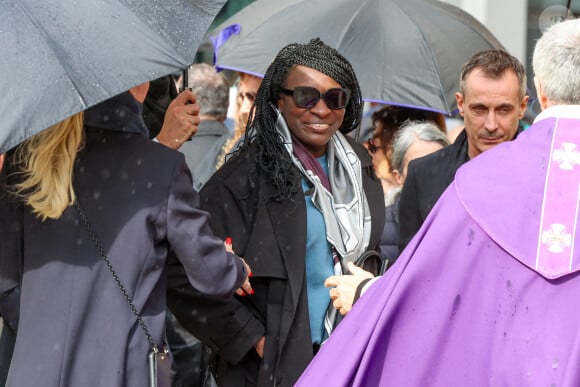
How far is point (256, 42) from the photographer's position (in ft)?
21.3

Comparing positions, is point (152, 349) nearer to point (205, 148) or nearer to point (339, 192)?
point (339, 192)

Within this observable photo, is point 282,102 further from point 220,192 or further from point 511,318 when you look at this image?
point 511,318

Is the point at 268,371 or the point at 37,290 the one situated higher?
the point at 37,290

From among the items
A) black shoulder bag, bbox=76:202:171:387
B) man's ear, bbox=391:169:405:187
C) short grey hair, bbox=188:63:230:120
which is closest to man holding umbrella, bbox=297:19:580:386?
black shoulder bag, bbox=76:202:171:387

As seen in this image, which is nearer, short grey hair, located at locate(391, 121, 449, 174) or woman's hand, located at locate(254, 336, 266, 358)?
woman's hand, located at locate(254, 336, 266, 358)

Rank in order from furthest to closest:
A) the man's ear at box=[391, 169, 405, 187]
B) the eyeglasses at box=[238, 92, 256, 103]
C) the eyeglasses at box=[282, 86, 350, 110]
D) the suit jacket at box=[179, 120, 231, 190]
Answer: the man's ear at box=[391, 169, 405, 187] → the eyeglasses at box=[238, 92, 256, 103] → the suit jacket at box=[179, 120, 231, 190] → the eyeglasses at box=[282, 86, 350, 110]

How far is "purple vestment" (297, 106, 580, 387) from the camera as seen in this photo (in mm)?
3221

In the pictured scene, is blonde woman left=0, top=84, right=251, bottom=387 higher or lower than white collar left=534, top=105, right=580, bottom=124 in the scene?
lower

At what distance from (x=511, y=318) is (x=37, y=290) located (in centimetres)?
164

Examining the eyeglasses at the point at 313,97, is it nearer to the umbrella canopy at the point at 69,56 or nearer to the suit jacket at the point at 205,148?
the umbrella canopy at the point at 69,56

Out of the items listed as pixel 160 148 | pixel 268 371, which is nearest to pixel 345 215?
pixel 268 371

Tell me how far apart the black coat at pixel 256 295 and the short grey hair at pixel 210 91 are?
2.80m

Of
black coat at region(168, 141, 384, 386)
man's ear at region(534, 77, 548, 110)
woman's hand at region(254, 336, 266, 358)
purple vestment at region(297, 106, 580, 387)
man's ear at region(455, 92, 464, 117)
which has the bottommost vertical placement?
woman's hand at region(254, 336, 266, 358)

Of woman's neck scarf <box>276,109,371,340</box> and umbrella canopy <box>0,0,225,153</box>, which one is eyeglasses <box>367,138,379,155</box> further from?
umbrella canopy <box>0,0,225,153</box>
